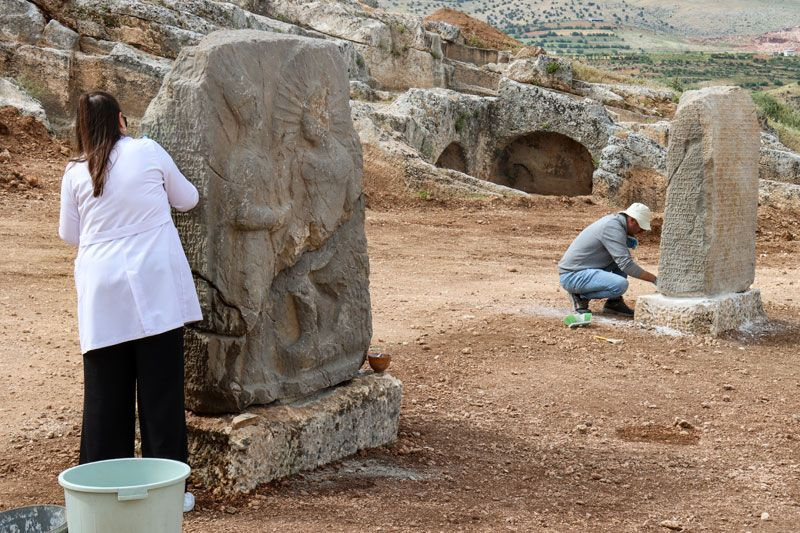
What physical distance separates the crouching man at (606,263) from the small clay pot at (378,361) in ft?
12.1

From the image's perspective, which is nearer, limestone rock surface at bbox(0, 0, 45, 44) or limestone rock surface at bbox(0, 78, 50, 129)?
limestone rock surface at bbox(0, 78, 50, 129)

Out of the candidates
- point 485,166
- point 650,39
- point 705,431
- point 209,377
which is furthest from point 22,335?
point 650,39

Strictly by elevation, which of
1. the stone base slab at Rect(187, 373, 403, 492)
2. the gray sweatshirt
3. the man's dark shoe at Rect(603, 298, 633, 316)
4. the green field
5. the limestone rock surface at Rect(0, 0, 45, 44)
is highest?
the green field

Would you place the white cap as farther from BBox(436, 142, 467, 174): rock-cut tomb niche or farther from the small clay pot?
BBox(436, 142, 467, 174): rock-cut tomb niche

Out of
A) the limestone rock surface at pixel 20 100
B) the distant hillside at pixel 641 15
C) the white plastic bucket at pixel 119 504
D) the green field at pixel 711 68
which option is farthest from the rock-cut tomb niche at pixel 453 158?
the distant hillside at pixel 641 15

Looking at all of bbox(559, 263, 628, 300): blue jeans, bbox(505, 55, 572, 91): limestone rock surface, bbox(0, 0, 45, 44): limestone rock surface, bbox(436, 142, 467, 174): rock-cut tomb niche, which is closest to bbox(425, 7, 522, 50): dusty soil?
bbox(505, 55, 572, 91): limestone rock surface

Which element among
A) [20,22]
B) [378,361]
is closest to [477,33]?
[20,22]

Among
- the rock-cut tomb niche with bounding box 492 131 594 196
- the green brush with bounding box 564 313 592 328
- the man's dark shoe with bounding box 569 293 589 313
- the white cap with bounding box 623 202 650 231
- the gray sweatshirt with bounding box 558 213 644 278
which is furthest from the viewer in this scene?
the rock-cut tomb niche with bounding box 492 131 594 196

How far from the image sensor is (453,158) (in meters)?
20.8

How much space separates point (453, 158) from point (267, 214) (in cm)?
1572

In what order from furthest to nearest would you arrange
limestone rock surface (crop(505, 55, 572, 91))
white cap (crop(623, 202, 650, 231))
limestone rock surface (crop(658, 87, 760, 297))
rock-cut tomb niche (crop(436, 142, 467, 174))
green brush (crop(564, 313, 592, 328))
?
limestone rock surface (crop(505, 55, 572, 91)), rock-cut tomb niche (crop(436, 142, 467, 174)), white cap (crop(623, 202, 650, 231)), green brush (crop(564, 313, 592, 328)), limestone rock surface (crop(658, 87, 760, 297))

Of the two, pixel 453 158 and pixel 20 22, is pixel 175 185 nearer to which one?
pixel 20 22

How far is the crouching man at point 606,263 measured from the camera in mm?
9328

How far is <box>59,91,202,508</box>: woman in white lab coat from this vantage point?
4.60 metres
